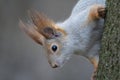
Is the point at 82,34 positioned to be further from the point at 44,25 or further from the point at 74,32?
the point at 44,25

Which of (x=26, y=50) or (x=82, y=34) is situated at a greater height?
(x=26, y=50)

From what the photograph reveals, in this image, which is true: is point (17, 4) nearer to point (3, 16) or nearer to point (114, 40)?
point (3, 16)

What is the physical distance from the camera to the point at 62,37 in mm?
3832

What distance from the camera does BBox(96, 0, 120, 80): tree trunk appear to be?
3199 mm

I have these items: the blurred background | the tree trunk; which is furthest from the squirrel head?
the blurred background

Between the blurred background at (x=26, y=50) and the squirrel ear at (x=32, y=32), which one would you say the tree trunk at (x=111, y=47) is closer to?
the squirrel ear at (x=32, y=32)

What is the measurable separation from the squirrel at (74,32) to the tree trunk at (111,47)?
0.10m

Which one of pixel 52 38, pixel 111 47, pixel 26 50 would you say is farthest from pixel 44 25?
pixel 26 50

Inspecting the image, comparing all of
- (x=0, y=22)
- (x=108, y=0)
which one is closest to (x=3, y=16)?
(x=0, y=22)

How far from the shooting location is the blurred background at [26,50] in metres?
8.27

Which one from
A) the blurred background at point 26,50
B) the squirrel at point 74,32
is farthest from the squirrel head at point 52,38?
the blurred background at point 26,50

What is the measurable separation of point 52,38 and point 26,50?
5024 mm

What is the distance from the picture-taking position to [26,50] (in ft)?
29.1

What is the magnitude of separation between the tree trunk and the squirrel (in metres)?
0.10
